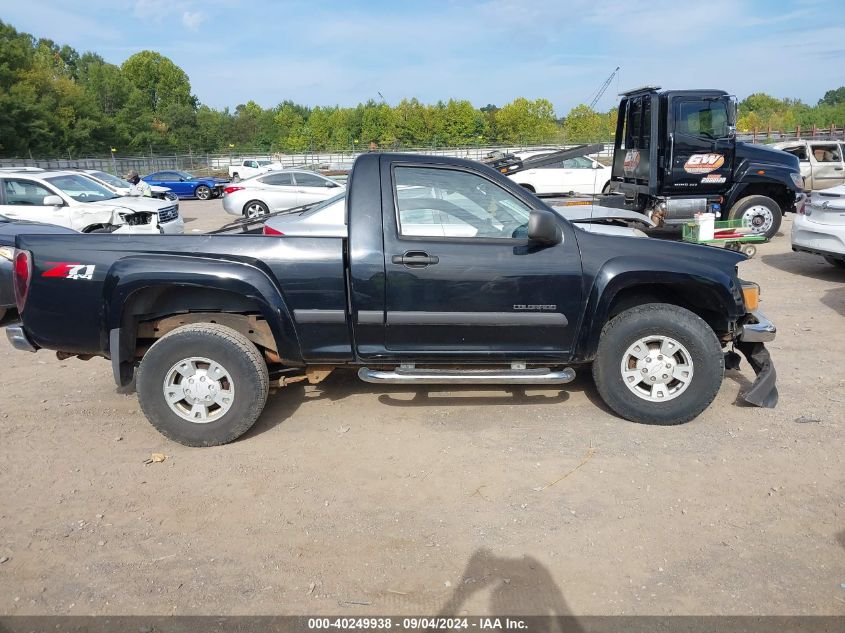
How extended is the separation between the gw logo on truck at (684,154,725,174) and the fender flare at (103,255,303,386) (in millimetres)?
9050

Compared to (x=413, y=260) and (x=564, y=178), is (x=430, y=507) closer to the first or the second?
(x=413, y=260)

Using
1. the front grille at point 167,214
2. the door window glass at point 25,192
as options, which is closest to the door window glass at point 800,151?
the front grille at point 167,214

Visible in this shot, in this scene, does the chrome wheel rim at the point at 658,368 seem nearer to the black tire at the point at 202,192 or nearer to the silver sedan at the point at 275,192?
the silver sedan at the point at 275,192

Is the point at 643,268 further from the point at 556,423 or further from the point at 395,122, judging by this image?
the point at 395,122

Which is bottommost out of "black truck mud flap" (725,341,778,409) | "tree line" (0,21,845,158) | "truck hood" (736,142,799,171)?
"black truck mud flap" (725,341,778,409)

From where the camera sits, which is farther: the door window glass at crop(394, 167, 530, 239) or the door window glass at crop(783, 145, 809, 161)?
the door window glass at crop(783, 145, 809, 161)

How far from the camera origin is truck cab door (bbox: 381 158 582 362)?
13.7 ft

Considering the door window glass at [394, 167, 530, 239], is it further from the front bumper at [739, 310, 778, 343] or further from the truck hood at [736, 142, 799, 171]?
the truck hood at [736, 142, 799, 171]

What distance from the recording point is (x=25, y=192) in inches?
450

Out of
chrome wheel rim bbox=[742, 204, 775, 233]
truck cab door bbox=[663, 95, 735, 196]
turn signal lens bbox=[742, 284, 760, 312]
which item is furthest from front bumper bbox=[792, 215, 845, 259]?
turn signal lens bbox=[742, 284, 760, 312]

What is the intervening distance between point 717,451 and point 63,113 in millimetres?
67478

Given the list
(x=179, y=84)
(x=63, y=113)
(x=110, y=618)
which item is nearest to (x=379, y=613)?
(x=110, y=618)

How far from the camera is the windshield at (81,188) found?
11781 millimetres

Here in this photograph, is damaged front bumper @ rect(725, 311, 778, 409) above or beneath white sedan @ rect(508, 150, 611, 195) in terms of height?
beneath
